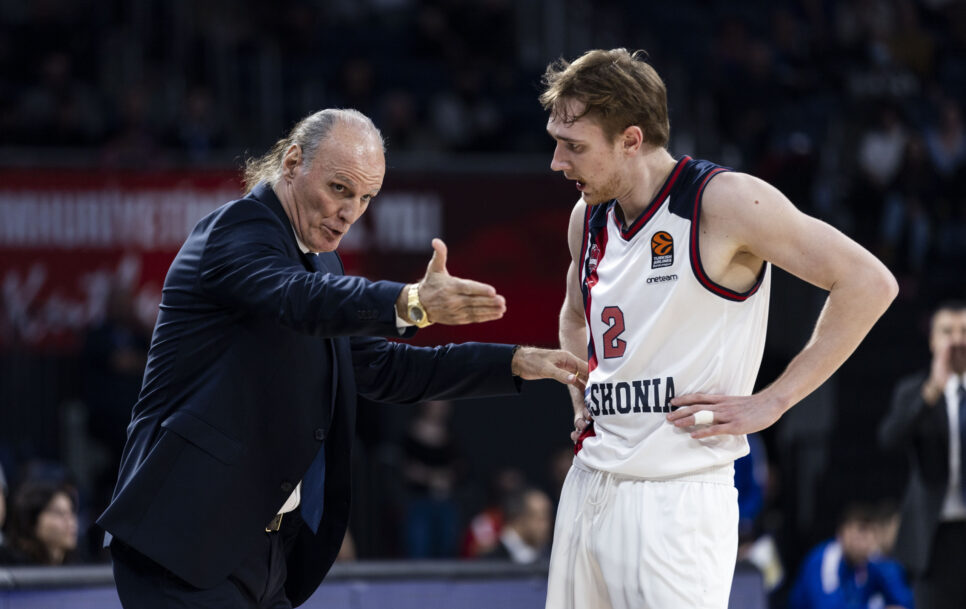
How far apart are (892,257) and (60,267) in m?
8.20

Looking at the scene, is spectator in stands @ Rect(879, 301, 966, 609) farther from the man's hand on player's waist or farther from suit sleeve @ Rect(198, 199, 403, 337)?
suit sleeve @ Rect(198, 199, 403, 337)

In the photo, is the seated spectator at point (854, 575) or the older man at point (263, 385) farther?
the seated spectator at point (854, 575)

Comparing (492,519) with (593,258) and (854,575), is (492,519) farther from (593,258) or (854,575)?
(593,258)

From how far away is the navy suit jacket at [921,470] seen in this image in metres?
7.08

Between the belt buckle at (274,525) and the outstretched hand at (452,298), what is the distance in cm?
93

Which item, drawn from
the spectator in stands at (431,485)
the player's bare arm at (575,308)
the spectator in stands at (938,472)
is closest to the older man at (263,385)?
the player's bare arm at (575,308)

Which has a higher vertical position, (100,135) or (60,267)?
(100,135)

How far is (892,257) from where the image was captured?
1324 cm

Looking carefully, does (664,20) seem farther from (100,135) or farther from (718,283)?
(718,283)

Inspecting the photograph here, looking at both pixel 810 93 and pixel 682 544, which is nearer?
pixel 682 544

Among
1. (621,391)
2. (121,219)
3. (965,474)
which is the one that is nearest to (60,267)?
(121,219)

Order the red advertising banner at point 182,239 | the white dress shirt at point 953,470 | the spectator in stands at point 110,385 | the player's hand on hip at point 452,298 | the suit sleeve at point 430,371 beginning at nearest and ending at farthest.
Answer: the player's hand on hip at point 452,298
the suit sleeve at point 430,371
the white dress shirt at point 953,470
the spectator in stands at point 110,385
the red advertising banner at point 182,239

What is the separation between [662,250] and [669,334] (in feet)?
0.79

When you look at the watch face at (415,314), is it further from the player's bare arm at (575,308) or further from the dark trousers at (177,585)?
the player's bare arm at (575,308)
